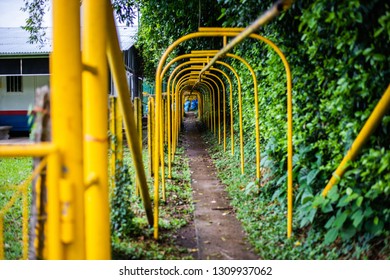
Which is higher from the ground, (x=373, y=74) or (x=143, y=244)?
(x=373, y=74)

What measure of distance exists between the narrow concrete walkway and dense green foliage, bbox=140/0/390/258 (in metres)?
0.44

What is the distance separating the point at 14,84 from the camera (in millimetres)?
19000

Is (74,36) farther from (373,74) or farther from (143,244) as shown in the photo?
(143,244)

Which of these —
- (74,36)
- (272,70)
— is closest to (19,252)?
(74,36)

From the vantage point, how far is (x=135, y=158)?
400 cm

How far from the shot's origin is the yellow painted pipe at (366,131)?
347 centimetres

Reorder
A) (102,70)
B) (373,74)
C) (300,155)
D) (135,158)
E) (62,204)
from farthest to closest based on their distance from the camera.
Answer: (300,155) < (135,158) < (373,74) < (102,70) < (62,204)

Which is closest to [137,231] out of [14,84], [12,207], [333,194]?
[333,194]

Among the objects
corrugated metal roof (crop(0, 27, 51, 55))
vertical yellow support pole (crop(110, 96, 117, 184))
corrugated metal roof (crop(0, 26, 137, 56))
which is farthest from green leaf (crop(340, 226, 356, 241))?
corrugated metal roof (crop(0, 27, 51, 55))

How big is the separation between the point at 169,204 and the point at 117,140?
7.87 feet

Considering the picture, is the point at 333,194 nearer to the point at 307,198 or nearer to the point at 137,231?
the point at 307,198

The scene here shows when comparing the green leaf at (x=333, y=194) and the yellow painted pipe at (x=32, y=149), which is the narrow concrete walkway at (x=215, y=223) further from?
the yellow painted pipe at (x=32, y=149)

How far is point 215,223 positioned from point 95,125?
429 cm
